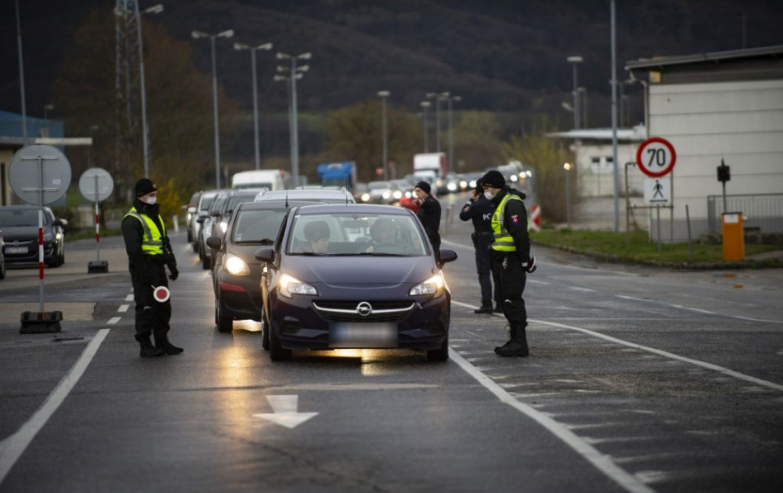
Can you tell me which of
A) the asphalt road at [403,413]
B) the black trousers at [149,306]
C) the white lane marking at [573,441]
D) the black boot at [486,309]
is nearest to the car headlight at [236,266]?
the asphalt road at [403,413]

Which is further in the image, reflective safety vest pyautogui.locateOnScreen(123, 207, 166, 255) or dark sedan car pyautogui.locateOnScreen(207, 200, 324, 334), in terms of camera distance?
dark sedan car pyautogui.locateOnScreen(207, 200, 324, 334)

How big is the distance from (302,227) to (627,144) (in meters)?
82.7

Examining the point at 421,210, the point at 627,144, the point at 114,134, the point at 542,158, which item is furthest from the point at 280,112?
the point at 421,210

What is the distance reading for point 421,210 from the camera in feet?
73.2

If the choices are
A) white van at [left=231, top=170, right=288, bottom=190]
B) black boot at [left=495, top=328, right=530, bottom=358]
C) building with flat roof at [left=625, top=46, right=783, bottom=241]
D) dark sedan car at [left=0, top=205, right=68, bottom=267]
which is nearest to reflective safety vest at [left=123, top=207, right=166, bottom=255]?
black boot at [left=495, top=328, right=530, bottom=358]

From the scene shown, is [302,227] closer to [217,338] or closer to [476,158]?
[217,338]

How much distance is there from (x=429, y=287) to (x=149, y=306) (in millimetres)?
2923

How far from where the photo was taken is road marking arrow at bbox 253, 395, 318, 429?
9.99 metres

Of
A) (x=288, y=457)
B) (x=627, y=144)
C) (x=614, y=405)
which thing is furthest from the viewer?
(x=627, y=144)

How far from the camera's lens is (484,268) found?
19.9 m

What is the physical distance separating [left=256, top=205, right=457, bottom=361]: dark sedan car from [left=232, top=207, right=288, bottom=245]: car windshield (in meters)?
3.52

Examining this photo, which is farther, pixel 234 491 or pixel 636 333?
pixel 636 333

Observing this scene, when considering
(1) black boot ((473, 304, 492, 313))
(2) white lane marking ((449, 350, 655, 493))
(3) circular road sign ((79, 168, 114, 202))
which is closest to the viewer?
(2) white lane marking ((449, 350, 655, 493))

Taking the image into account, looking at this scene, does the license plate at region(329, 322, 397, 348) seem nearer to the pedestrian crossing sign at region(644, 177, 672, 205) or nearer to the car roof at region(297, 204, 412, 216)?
the car roof at region(297, 204, 412, 216)
